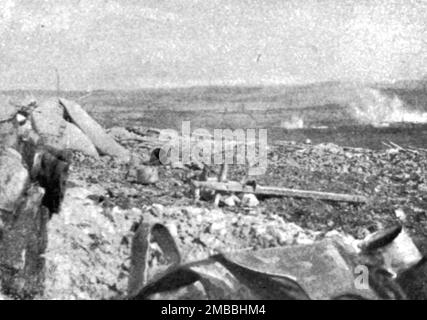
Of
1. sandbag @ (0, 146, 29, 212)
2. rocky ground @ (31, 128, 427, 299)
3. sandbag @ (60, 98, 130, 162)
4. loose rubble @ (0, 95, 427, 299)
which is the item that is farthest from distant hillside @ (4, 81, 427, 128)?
sandbag @ (0, 146, 29, 212)

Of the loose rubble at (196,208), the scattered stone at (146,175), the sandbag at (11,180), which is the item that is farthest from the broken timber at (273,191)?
the sandbag at (11,180)

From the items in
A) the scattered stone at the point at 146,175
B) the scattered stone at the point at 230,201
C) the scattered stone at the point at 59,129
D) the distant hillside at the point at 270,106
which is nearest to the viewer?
the scattered stone at the point at 230,201

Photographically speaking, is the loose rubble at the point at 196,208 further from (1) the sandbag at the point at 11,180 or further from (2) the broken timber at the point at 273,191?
(1) the sandbag at the point at 11,180

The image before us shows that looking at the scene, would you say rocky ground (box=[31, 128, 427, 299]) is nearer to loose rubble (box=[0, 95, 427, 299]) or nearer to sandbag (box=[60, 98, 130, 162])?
loose rubble (box=[0, 95, 427, 299])

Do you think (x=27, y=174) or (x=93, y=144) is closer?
(x=27, y=174)

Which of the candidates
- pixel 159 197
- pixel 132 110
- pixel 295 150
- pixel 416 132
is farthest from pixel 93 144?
pixel 132 110

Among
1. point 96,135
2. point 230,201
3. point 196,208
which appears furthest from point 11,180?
point 96,135
